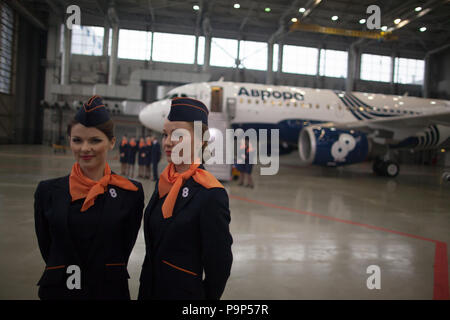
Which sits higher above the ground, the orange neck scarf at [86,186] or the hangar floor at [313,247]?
the orange neck scarf at [86,186]

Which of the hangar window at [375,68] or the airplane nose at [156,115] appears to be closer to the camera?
the airplane nose at [156,115]

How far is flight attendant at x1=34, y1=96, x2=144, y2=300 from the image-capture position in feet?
4.09

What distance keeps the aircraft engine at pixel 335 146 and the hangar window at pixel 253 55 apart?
1312 cm

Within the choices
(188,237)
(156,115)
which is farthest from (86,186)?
(156,115)

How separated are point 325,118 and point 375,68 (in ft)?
19.8

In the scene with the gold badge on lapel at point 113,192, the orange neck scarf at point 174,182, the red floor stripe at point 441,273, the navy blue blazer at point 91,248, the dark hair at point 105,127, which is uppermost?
the dark hair at point 105,127

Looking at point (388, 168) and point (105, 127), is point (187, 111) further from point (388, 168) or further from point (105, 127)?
point (388, 168)

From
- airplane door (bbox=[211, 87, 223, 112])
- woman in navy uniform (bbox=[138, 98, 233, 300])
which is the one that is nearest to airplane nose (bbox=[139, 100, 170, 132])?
airplane door (bbox=[211, 87, 223, 112])

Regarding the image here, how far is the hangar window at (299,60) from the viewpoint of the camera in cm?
2114

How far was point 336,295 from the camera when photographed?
240cm

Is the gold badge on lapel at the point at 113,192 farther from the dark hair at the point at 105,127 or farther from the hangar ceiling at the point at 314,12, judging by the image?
the hangar ceiling at the point at 314,12

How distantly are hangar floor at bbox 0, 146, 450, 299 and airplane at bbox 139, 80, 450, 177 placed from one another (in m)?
3.74

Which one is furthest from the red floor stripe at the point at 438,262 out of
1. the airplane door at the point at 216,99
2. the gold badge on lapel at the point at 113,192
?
the airplane door at the point at 216,99

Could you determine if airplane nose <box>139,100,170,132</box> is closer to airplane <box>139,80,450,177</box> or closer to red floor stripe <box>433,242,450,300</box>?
airplane <box>139,80,450,177</box>
